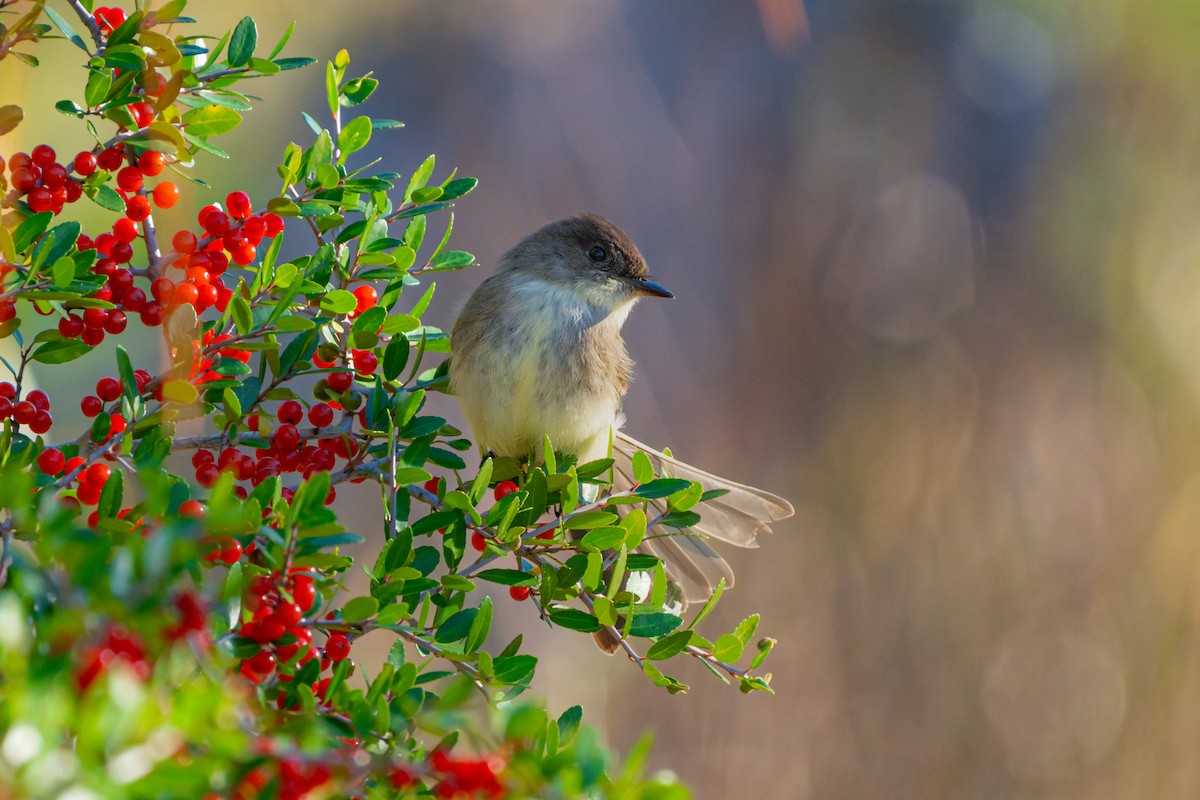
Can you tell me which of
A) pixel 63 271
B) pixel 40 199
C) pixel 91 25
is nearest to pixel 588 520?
pixel 63 271

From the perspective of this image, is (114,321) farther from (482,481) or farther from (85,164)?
(482,481)

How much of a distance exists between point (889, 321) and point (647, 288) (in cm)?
444

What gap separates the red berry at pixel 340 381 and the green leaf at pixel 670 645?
86 cm

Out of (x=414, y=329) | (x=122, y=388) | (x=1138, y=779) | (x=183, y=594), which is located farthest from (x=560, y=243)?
(x=1138, y=779)

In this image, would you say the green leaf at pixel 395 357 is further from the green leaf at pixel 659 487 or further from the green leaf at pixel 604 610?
the green leaf at pixel 604 610

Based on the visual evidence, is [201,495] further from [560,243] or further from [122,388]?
[560,243]

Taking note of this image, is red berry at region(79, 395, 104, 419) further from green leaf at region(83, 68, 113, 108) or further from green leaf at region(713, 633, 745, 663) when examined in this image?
green leaf at region(713, 633, 745, 663)

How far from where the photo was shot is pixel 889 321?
820 centimetres

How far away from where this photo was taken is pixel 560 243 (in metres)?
4.35

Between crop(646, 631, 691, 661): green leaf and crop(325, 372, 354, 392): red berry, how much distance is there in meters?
0.86

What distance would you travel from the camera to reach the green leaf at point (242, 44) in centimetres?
210

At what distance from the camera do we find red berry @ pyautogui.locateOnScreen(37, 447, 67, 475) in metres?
1.88

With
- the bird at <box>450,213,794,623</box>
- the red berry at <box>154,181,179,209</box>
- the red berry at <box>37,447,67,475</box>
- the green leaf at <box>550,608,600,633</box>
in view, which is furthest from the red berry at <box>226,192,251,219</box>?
the bird at <box>450,213,794,623</box>

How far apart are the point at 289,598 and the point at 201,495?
21.9 inches
